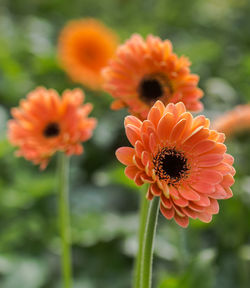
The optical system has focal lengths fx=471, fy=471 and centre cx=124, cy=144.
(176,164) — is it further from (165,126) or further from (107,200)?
(107,200)

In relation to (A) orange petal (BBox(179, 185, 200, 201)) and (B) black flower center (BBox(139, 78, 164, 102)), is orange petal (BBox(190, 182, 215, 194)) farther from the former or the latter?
(B) black flower center (BBox(139, 78, 164, 102))

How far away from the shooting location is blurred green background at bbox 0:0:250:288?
49.7 inches

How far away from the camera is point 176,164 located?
1.88 feet

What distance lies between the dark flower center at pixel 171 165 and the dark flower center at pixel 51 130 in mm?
367

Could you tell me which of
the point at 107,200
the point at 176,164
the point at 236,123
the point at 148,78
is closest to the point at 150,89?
the point at 148,78

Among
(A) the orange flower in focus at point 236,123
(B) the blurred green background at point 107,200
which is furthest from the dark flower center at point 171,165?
(A) the orange flower in focus at point 236,123

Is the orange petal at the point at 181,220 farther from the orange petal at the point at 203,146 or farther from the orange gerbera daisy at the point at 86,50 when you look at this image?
the orange gerbera daisy at the point at 86,50

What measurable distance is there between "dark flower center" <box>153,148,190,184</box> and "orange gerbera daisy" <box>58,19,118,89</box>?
151 centimetres

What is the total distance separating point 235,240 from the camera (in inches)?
50.9

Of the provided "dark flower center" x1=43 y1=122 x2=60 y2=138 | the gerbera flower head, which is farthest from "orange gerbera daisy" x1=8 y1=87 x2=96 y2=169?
the gerbera flower head

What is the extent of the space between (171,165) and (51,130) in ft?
1.28

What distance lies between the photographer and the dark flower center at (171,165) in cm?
56

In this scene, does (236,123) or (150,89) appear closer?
(150,89)

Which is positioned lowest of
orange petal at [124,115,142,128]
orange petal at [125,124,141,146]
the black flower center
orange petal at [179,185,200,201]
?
orange petal at [179,185,200,201]
